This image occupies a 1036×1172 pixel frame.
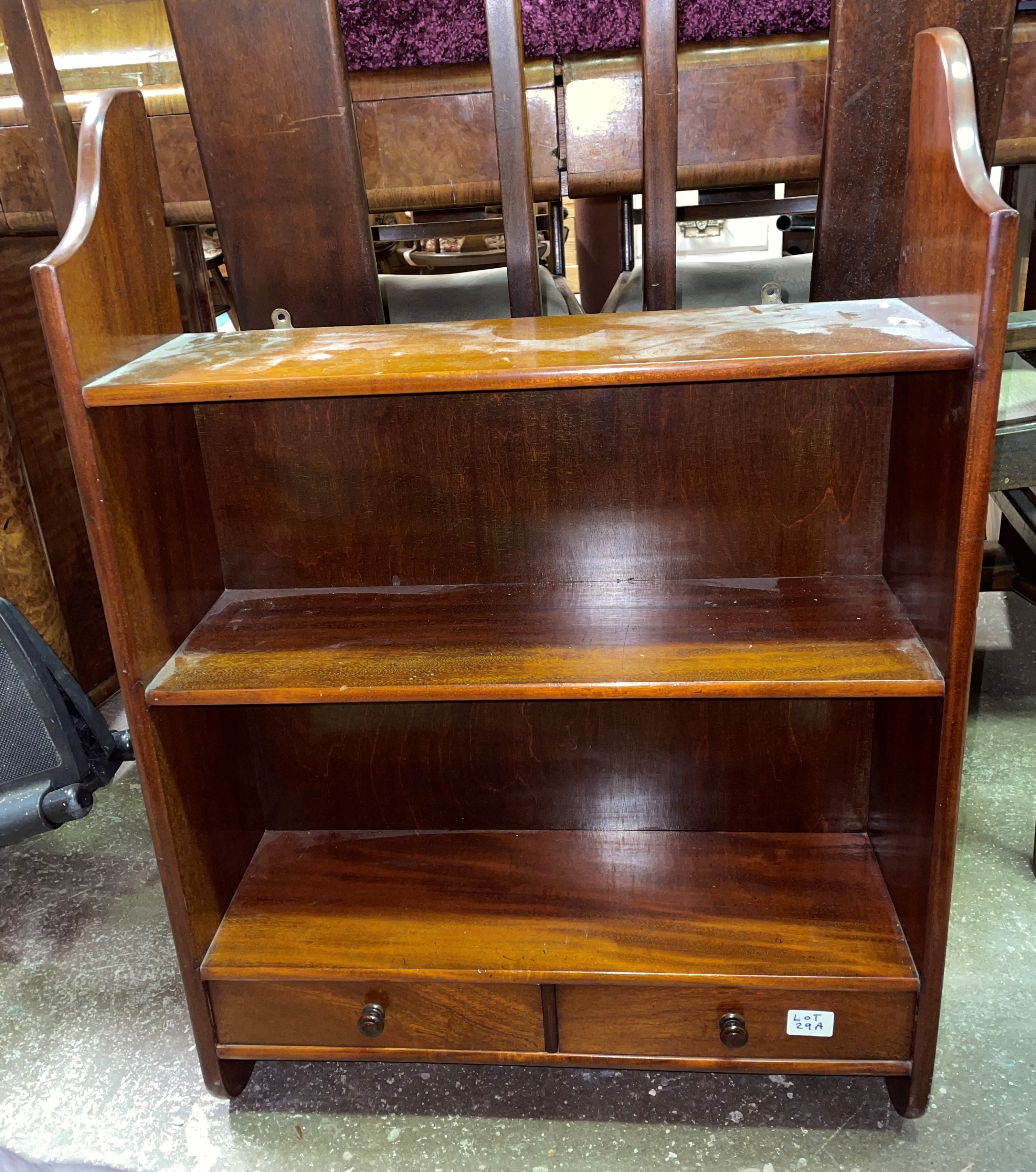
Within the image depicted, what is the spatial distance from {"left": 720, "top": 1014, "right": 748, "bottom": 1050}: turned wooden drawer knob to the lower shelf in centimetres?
1

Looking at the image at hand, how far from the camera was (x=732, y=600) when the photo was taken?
139cm

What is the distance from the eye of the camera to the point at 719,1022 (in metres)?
1.37

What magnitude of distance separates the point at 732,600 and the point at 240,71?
0.93 meters

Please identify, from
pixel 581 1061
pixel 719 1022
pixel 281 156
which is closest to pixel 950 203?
pixel 281 156

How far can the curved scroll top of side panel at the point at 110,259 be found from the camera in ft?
3.60

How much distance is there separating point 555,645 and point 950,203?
666 mm

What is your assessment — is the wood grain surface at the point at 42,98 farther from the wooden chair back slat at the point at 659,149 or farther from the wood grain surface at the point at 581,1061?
the wood grain surface at the point at 581,1061

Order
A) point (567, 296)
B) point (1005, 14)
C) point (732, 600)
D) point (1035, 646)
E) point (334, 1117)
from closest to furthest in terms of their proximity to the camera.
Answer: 1. point (1005, 14)
2. point (732, 600)
3. point (334, 1117)
4. point (567, 296)
5. point (1035, 646)

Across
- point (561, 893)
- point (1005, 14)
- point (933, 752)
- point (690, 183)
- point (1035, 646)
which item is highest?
point (1005, 14)

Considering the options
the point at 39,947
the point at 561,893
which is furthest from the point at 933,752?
the point at 39,947

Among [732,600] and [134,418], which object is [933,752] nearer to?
[732,600]

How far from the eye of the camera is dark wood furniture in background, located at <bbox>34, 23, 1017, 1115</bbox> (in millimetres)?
1146

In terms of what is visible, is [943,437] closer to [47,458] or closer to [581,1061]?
[581,1061]

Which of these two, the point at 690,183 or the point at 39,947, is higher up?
the point at 690,183
